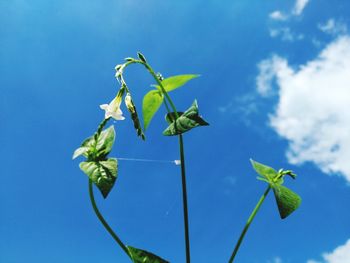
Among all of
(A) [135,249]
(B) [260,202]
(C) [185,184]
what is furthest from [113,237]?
(B) [260,202]

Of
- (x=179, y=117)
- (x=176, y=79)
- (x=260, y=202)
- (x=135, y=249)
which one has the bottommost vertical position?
(x=135, y=249)

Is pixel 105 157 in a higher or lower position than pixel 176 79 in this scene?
lower

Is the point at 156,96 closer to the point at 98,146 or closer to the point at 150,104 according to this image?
the point at 150,104

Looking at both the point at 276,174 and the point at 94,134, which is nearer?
the point at 94,134

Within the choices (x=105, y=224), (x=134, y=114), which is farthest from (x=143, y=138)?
(x=105, y=224)

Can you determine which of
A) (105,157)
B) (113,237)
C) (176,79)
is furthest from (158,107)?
(113,237)

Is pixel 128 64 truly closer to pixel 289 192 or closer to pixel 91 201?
pixel 91 201
